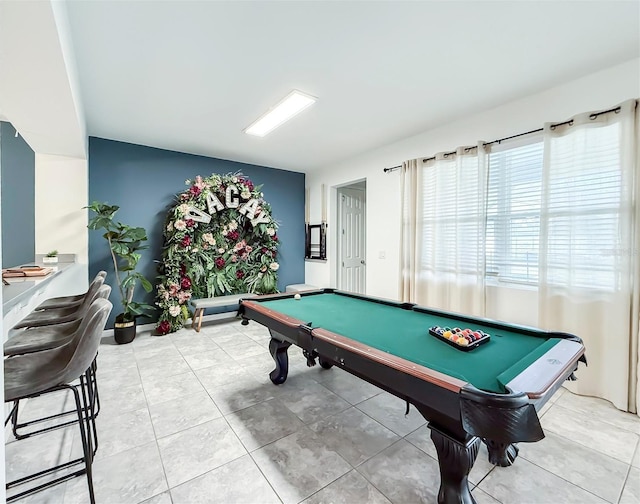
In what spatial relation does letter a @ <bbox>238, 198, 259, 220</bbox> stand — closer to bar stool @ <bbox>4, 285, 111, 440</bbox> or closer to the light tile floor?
the light tile floor

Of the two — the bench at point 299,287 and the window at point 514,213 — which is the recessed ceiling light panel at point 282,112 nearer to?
the window at point 514,213

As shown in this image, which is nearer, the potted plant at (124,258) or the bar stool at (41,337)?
the bar stool at (41,337)

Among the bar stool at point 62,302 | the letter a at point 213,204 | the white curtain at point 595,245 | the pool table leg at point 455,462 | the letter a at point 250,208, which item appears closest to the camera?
the pool table leg at point 455,462

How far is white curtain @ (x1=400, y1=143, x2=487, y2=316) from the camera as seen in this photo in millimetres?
3199

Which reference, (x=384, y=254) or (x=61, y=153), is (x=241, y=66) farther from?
(x=384, y=254)

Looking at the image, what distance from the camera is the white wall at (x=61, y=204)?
3471 millimetres

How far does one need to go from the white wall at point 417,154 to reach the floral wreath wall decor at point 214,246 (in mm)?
1151

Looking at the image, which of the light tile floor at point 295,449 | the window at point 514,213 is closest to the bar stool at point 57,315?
the light tile floor at point 295,449

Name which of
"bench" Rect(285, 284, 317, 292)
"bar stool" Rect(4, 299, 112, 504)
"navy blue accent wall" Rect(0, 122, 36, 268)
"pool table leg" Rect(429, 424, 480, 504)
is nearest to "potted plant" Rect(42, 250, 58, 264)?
"navy blue accent wall" Rect(0, 122, 36, 268)

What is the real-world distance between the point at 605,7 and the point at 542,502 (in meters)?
2.83

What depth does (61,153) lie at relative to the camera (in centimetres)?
343

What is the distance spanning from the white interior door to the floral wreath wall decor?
4.09 ft

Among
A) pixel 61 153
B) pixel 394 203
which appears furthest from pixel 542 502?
pixel 61 153

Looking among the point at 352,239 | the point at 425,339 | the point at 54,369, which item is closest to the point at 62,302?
the point at 54,369
